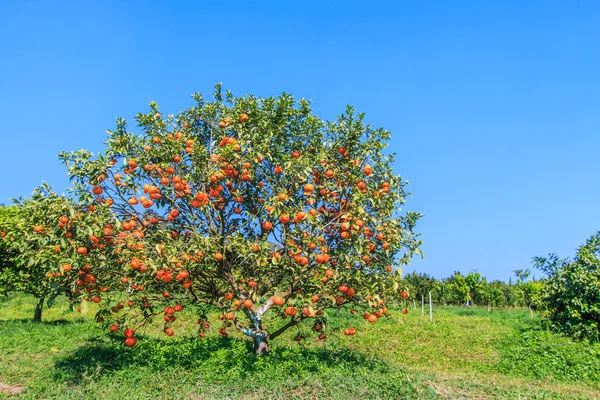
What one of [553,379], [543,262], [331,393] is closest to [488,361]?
[553,379]

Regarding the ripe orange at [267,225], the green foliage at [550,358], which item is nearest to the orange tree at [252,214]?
the ripe orange at [267,225]

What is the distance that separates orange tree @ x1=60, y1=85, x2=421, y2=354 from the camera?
811 cm

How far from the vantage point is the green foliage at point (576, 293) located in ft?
52.1

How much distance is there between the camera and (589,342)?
50.5 ft

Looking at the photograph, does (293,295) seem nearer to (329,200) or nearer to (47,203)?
(329,200)

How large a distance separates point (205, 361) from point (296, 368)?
6.81 ft

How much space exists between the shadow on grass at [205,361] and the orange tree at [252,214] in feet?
2.61

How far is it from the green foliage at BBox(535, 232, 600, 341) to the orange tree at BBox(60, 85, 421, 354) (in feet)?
34.0

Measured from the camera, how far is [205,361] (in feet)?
32.7

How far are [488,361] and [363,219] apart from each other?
9458 millimetres

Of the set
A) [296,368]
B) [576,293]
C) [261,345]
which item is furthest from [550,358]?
[261,345]

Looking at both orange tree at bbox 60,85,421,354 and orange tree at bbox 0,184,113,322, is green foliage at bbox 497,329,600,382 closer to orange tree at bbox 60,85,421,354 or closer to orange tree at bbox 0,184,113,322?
orange tree at bbox 60,85,421,354

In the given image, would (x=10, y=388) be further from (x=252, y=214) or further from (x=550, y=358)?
(x=550, y=358)

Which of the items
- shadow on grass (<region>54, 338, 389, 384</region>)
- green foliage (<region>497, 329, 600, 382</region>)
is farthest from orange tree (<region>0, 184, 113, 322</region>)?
green foliage (<region>497, 329, 600, 382</region>)
